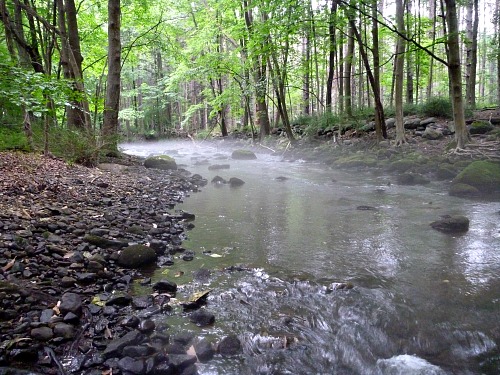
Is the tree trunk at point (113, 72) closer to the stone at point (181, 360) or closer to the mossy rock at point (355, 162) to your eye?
the mossy rock at point (355, 162)

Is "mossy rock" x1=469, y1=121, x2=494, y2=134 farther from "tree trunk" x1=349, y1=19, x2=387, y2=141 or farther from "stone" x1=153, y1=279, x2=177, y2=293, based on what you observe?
"stone" x1=153, y1=279, x2=177, y2=293

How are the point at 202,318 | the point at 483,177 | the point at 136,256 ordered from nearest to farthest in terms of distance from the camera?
the point at 202,318
the point at 136,256
the point at 483,177

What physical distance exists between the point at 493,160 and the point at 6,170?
40.6 ft

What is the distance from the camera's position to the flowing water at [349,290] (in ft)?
10.1

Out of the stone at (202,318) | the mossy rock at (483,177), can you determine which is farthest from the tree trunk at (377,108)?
the stone at (202,318)

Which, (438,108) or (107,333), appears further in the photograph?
(438,108)

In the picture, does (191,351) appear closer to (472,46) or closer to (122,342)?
(122,342)

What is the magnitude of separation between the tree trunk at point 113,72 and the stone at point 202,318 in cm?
846

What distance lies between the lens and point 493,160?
10508 mm

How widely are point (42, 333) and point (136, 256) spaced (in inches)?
70.6

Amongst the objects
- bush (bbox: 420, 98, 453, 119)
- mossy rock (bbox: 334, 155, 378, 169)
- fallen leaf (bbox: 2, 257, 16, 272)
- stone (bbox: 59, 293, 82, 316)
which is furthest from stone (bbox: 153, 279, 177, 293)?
bush (bbox: 420, 98, 453, 119)

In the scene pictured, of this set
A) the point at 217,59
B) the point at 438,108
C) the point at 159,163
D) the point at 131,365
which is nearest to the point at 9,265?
the point at 131,365

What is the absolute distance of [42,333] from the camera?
2.69m

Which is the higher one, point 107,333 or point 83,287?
point 83,287
